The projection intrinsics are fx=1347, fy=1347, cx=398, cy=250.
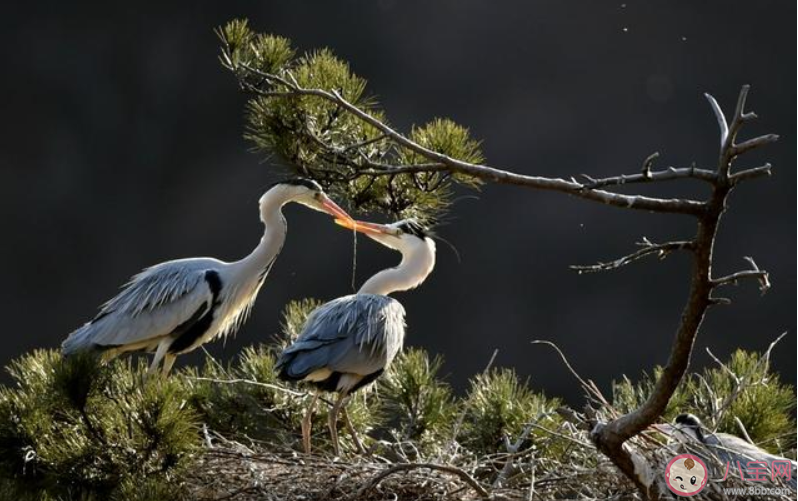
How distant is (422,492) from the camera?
7.68 feet

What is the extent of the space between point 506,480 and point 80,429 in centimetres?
76

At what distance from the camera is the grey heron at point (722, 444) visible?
221cm

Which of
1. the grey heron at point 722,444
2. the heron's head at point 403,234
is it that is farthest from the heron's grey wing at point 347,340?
the grey heron at point 722,444

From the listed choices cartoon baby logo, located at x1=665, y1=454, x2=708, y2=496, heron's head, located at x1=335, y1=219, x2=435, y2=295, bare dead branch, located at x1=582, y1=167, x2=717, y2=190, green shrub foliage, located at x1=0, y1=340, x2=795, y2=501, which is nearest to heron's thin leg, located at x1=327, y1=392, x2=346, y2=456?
green shrub foliage, located at x1=0, y1=340, x2=795, y2=501

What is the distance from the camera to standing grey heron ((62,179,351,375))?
3.14 meters

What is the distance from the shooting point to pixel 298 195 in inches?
126

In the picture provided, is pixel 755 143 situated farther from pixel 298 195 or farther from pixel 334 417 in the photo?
pixel 298 195

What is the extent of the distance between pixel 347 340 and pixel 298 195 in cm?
54

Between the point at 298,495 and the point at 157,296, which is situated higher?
the point at 157,296

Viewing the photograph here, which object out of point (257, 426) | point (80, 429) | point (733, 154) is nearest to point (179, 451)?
point (80, 429)

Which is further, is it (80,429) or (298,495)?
(298,495)

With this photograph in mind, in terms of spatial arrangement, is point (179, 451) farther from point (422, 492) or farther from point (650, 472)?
point (650, 472)

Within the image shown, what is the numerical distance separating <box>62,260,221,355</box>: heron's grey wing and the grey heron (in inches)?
51.1

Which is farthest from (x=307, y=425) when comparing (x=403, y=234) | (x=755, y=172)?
(x=755, y=172)
